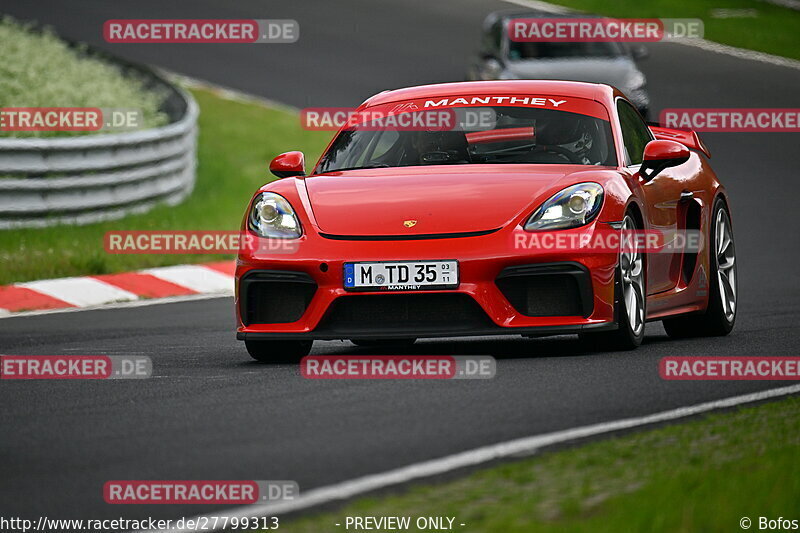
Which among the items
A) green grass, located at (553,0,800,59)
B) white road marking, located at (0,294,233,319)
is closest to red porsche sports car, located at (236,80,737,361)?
white road marking, located at (0,294,233,319)

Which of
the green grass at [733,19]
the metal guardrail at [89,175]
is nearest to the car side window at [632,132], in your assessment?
the metal guardrail at [89,175]

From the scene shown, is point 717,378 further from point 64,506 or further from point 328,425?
point 64,506

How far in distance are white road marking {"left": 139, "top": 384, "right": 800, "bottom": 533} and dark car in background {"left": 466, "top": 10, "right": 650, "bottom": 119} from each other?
14.9m

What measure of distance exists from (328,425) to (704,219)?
3.96m

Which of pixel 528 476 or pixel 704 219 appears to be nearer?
pixel 528 476

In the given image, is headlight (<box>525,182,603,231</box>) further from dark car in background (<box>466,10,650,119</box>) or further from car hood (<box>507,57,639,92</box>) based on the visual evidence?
car hood (<box>507,57,639,92</box>)

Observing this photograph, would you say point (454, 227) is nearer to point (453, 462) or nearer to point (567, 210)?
point (567, 210)

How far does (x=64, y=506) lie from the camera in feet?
15.9

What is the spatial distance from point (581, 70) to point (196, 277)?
906 centimetres

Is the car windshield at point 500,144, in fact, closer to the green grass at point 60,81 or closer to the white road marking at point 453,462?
the white road marking at point 453,462

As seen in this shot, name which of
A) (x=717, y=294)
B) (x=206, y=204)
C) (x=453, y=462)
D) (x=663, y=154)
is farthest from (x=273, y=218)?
(x=206, y=204)

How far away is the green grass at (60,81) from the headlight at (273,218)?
8224mm

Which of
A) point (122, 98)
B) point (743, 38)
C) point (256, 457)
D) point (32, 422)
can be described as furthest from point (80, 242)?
point (743, 38)

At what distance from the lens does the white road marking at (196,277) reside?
13383 mm
